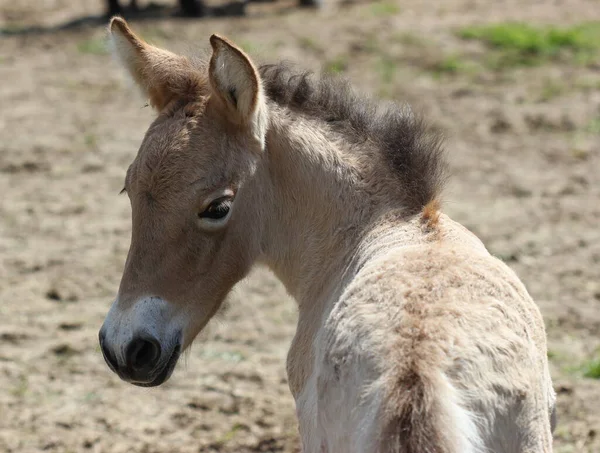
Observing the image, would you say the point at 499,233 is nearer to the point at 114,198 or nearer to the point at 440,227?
the point at 114,198

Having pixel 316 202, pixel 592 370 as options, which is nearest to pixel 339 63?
pixel 592 370

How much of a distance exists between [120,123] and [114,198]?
5.94 feet

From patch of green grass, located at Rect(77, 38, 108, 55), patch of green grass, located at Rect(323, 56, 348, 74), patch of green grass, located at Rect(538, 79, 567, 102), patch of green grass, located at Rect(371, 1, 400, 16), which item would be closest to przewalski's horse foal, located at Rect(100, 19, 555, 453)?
patch of green grass, located at Rect(538, 79, 567, 102)

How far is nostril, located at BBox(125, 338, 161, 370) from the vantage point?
329 cm

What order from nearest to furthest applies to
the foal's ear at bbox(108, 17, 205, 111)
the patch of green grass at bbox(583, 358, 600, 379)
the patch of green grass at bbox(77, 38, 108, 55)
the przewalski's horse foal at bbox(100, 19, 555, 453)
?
the przewalski's horse foal at bbox(100, 19, 555, 453) → the foal's ear at bbox(108, 17, 205, 111) → the patch of green grass at bbox(583, 358, 600, 379) → the patch of green grass at bbox(77, 38, 108, 55)

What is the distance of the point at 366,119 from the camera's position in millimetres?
3764

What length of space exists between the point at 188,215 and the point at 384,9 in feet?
34.4

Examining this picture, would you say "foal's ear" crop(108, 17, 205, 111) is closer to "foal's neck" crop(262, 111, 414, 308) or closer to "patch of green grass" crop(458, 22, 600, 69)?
"foal's neck" crop(262, 111, 414, 308)

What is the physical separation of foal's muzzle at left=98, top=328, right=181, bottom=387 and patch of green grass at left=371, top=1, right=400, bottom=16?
10.4 m

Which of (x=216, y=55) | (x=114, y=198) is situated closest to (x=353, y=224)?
(x=216, y=55)

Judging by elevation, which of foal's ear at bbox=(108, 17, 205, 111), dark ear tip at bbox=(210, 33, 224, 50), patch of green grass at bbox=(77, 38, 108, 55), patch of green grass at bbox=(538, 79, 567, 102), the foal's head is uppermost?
dark ear tip at bbox=(210, 33, 224, 50)

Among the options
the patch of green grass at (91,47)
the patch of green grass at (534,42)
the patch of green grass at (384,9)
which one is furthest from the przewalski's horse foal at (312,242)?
the patch of green grass at (384,9)

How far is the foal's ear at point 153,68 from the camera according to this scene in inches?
146

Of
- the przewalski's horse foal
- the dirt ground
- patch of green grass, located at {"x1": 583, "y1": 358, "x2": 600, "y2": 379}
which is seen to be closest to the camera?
the przewalski's horse foal
